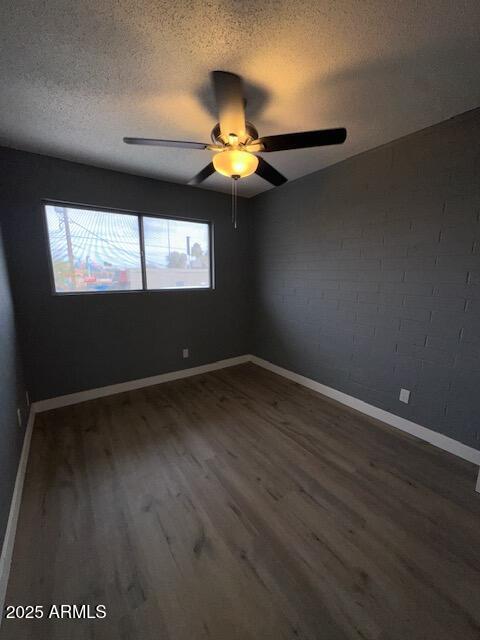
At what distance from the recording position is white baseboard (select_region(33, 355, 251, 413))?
2621 millimetres

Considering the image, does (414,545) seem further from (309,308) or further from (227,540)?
(309,308)

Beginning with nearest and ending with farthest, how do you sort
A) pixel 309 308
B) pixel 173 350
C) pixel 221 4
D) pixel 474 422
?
pixel 221 4, pixel 474 422, pixel 309 308, pixel 173 350

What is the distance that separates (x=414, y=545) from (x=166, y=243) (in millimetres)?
3399

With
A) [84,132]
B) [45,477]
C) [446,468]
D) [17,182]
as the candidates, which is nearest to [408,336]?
[446,468]

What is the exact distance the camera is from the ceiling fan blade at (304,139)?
1359 mm

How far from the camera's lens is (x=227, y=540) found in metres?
1.33

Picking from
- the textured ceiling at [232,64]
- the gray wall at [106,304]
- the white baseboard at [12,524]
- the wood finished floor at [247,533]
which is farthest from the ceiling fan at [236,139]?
the white baseboard at [12,524]

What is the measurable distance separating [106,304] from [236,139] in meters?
2.21

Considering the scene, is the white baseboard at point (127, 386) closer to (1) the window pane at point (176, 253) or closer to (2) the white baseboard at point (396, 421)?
(2) the white baseboard at point (396, 421)

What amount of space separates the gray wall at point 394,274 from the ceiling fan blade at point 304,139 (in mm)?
1070

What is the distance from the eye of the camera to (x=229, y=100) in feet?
4.48

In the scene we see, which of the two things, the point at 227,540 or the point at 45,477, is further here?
the point at 45,477

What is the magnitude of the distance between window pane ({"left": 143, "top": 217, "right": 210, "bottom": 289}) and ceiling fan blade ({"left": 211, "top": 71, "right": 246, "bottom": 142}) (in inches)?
74.1

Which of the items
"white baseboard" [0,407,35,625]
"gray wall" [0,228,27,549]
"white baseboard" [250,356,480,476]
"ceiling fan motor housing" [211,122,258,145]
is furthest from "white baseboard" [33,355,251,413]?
"ceiling fan motor housing" [211,122,258,145]
